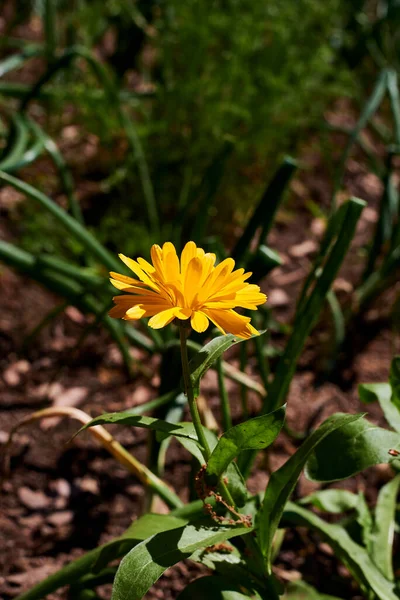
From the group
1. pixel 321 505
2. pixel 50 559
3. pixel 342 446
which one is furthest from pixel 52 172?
pixel 342 446

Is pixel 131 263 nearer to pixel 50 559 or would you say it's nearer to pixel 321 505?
pixel 321 505

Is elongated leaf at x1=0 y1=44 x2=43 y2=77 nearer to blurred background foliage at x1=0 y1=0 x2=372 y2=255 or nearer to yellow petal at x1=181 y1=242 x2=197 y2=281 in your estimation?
blurred background foliage at x1=0 y1=0 x2=372 y2=255

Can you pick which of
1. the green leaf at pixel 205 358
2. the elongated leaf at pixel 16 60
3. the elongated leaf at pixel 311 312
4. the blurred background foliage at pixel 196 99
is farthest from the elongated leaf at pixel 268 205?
the elongated leaf at pixel 16 60

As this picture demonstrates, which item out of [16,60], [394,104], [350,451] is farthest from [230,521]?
[16,60]

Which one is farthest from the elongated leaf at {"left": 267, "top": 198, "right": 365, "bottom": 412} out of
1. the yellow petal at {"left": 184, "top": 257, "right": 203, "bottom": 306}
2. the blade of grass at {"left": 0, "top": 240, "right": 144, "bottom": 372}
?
the blade of grass at {"left": 0, "top": 240, "right": 144, "bottom": 372}

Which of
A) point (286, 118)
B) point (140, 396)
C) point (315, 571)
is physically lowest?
point (315, 571)

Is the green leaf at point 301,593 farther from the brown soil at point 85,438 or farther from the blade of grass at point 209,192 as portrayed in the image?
the blade of grass at point 209,192
